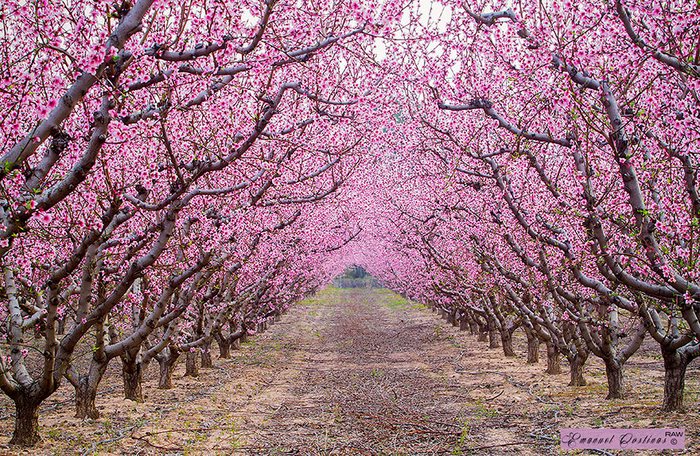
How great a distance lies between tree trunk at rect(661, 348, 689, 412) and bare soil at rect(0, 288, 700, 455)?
0.29 m

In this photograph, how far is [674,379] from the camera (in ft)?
36.2

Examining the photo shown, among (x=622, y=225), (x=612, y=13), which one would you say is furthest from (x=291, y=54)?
(x=622, y=225)

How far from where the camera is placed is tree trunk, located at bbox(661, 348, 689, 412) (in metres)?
11.0

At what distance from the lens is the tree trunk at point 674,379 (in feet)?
36.0

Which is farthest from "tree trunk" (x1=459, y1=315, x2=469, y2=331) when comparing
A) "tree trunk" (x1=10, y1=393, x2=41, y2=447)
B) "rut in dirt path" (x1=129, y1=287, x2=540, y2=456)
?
"tree trunk" (x1=10, y1=393, x2=41, y2=447)

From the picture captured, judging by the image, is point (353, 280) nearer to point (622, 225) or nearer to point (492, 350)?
point (492, 350)

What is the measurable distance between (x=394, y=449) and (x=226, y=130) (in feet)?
18.7

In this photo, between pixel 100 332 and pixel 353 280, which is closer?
pixel 100 332

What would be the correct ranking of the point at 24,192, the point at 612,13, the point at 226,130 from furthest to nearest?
the point at 226,130 → the point at 612,13 → the point at 24,192

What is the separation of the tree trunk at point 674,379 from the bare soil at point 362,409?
29cm

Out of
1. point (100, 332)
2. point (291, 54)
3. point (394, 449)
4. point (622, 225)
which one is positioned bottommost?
point (394, 449)

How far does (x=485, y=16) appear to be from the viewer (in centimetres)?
852

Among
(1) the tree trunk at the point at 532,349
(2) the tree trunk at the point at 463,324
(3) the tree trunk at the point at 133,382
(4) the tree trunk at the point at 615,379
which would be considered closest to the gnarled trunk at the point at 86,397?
(3) the tree trunk at the point at 133,382

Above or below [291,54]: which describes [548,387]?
below
